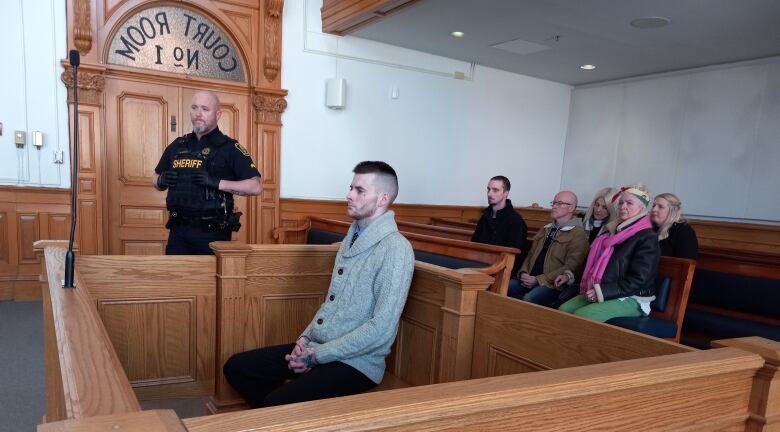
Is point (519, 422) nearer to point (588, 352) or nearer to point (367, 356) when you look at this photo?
point (588, 352)

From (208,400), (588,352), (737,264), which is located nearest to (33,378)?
(208,400)

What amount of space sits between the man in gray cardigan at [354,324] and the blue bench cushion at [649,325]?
1494 millimetres

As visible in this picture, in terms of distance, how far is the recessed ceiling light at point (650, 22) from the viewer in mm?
4336

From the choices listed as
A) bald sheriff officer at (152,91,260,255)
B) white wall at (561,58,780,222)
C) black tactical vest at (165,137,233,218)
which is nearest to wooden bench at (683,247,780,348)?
white wall at (561,58,780,222)

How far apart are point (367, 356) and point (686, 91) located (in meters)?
5.95

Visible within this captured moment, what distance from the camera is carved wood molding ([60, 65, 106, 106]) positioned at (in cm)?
411

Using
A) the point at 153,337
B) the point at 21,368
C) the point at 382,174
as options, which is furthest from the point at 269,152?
the point at 382,174

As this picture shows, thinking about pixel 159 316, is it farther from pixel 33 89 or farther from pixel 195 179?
pixel 33 89

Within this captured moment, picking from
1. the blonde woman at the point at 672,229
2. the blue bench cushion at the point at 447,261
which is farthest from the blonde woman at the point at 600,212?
the blue bench cushion at the point at 447,261

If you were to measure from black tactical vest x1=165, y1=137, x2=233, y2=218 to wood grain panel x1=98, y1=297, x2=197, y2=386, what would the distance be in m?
0.45

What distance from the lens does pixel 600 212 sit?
3.92 meters

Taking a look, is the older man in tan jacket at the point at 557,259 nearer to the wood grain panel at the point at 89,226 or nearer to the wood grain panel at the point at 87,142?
the wood grain panel at the point at 89,226

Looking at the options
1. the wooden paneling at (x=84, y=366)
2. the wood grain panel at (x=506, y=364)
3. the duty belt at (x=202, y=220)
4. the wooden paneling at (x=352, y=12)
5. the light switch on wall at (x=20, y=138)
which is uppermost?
the wooden paneling at (x=352, y=12)

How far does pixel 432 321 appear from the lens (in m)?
1.92
